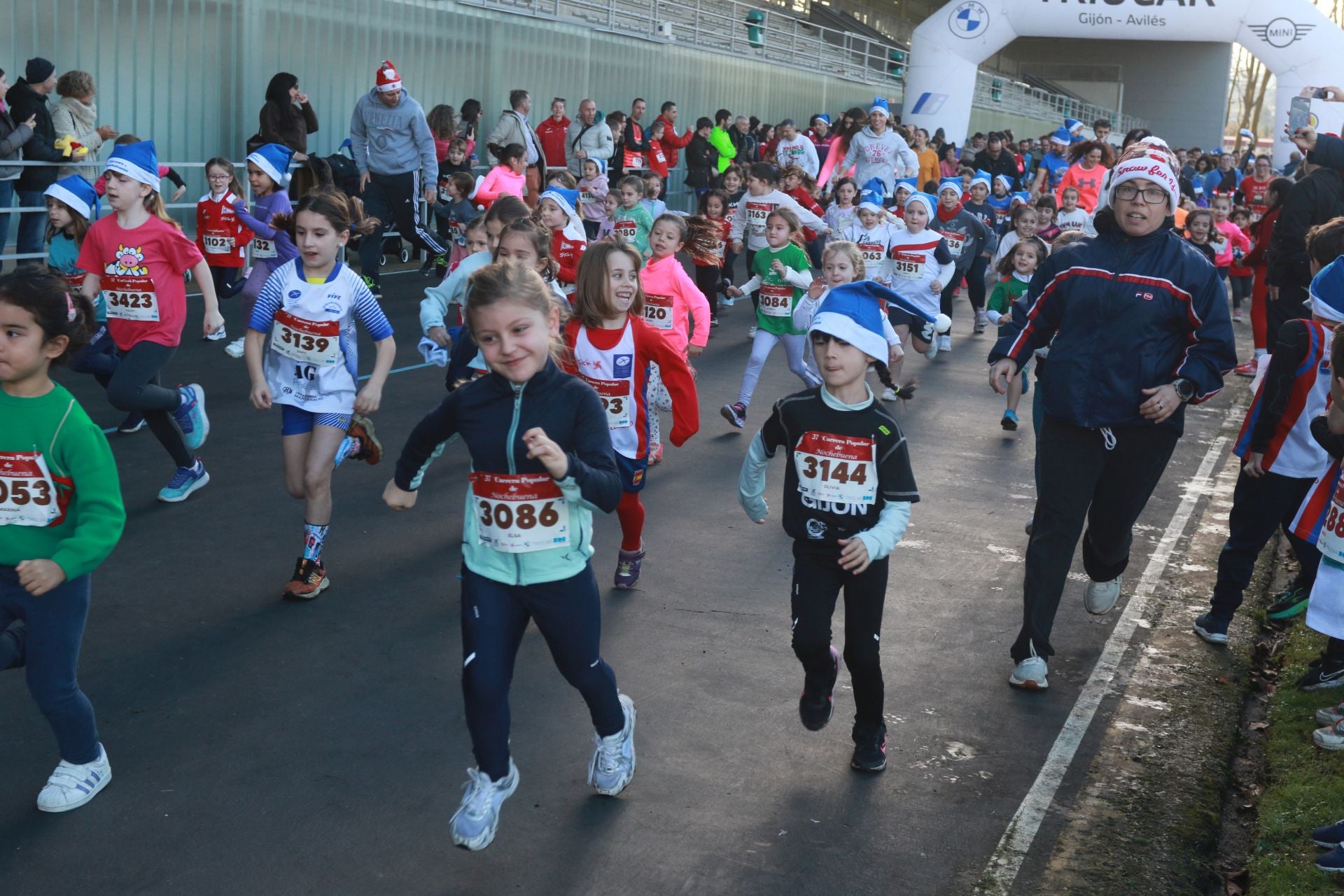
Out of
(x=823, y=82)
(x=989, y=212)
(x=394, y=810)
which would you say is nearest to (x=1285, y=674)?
(x=394, y=810)

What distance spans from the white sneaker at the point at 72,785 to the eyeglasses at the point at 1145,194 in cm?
425

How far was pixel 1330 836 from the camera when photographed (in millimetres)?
4215

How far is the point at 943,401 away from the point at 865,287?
7591mm

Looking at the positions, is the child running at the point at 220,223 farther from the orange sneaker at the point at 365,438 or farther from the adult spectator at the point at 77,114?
the orange sneaker at the point at 365,438

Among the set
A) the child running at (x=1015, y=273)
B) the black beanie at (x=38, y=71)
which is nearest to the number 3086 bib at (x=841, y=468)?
the child running at (x=1015, y=273)

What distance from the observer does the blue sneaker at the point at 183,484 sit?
25.4 ft

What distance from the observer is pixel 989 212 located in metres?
17.9

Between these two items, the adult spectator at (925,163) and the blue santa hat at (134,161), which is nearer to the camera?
the blue santa hat at (134,161)

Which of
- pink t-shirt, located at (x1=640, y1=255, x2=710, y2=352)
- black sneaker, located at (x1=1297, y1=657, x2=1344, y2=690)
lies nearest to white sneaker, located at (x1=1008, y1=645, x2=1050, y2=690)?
black sneaker, located at (x1=1297, y1=657, x2=1344, y2=690)

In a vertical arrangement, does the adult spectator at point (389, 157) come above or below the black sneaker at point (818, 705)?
above

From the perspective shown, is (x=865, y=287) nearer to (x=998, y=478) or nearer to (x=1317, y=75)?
(x=998, y=478)

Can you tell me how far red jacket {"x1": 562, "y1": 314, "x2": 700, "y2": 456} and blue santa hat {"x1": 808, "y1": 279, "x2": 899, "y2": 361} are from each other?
1.52 m

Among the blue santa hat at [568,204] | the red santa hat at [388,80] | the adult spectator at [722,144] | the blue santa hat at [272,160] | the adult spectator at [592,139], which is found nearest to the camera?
the blue santa hat at [568,204]

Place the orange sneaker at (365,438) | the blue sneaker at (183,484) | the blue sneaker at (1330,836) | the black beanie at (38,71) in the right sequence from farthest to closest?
the black beanie at (38,71), the blue sneaker at (183,484), the orange sneaker at (365,438), the blue sneaker at (1330,836)
